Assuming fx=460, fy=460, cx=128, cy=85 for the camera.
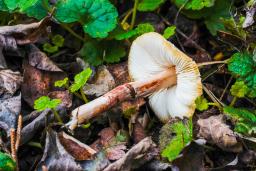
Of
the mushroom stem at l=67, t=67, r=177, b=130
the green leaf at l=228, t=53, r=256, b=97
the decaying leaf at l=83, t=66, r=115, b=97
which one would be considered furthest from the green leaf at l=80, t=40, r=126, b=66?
the green leaf at l=228, t=53, r=256, b=97

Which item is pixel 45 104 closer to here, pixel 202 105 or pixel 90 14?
pixel 90 14

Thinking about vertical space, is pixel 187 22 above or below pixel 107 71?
above

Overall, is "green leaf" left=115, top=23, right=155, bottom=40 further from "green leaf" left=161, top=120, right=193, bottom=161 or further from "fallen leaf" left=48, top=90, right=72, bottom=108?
"green leaf" left=161, top=120, right=193, bottom=161

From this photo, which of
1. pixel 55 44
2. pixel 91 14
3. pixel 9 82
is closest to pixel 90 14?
pixel 91 14

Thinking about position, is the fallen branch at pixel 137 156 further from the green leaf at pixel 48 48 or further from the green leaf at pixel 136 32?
the green leaf at pixel 48 48

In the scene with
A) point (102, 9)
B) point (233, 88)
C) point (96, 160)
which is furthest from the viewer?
point (102, 9)

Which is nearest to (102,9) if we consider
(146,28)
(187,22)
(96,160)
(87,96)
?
(146,28)

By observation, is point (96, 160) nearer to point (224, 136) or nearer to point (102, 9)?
point (224, 136)

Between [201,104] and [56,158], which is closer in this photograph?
[56,158]

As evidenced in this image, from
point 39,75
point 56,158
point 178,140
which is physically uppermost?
point 39,75
